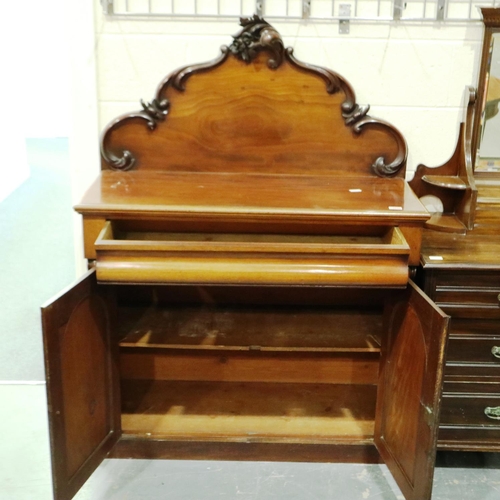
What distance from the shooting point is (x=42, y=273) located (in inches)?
138

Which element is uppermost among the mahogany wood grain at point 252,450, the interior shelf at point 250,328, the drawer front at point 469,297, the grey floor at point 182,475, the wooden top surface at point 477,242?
the wooden top surface at point 477,242

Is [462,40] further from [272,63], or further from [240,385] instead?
[240,385]

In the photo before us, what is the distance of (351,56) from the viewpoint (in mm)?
1998

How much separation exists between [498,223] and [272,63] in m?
0.88

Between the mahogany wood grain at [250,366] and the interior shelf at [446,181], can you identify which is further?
the mahogany wood grain at [250,366]

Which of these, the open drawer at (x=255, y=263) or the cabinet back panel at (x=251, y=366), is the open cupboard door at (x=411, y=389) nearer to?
the open drawer at (x=255, y=263)

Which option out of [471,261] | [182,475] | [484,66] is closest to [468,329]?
[471,261]

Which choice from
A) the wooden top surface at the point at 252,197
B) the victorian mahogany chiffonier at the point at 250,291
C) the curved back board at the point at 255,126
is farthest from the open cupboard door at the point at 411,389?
the curved back board at the point at 255,126

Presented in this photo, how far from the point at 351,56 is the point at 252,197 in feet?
2.15

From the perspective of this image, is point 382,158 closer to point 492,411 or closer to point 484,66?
point 484,66

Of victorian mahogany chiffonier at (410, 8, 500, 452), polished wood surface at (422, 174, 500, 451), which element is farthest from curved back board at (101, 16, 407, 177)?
polished wood surface at (422, 174, 500, 451)

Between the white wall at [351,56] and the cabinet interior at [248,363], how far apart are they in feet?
2.19

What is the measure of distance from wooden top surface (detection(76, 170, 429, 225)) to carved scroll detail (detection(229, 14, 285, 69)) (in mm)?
368

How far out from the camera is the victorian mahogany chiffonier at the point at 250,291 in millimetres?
1558
